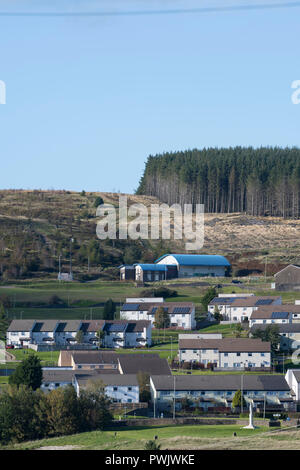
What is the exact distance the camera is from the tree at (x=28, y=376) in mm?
55706

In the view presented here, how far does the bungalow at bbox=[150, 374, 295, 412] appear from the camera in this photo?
185ft

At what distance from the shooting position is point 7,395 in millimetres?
51469

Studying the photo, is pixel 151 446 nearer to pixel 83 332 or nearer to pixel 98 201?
pixel 83 332

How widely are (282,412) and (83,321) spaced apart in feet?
79.5

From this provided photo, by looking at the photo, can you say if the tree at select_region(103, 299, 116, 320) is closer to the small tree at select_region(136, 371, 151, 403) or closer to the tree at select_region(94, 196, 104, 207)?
the small tree at select_region(136, 371, 151, 403)

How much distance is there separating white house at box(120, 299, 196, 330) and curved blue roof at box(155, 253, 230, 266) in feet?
68.4

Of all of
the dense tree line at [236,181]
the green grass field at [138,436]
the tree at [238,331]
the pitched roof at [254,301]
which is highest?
the dense tree line at [236,181]

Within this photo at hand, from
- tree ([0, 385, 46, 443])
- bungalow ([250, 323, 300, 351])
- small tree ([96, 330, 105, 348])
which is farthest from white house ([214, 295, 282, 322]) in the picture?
tree ([0, 385, 46, 443])

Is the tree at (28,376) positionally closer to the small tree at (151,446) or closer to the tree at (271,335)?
the small tree at (151,446)

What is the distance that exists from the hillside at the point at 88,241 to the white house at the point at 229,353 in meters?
34.2

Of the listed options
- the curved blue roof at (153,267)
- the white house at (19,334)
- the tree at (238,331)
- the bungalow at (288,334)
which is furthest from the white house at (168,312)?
the curved blue roof at (153,267)

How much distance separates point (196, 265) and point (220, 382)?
47.0 metres

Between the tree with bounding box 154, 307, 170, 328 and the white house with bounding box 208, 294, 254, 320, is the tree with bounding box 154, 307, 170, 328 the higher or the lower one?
the lower one
